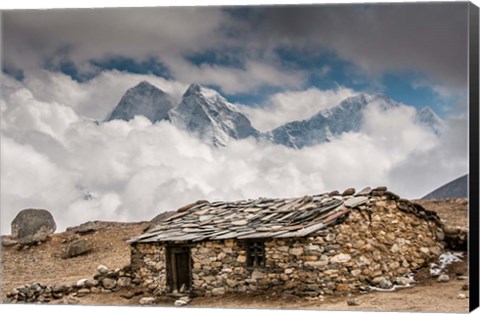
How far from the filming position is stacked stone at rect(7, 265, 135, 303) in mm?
20578

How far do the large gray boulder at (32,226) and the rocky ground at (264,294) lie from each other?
0.45 metres

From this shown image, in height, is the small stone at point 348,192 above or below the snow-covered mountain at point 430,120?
below

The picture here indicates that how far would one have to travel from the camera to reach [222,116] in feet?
67.3

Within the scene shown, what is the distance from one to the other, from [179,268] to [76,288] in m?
2.06

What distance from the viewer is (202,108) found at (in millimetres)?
19969

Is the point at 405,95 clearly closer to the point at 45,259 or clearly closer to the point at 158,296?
the point at 158,296

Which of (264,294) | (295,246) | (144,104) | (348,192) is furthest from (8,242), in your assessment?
(348,192)

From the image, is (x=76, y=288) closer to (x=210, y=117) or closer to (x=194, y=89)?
(x=210, y=117)

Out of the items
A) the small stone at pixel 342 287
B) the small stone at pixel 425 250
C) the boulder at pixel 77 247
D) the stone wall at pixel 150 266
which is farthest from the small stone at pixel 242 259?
the boulder at pixel 77 247

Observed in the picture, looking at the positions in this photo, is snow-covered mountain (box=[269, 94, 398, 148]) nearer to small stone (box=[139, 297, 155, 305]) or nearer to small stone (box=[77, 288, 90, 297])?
small stone (box=[139, 297, 155, 305])

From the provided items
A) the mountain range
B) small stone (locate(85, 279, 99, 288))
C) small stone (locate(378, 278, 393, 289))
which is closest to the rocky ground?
small stone (locate(378, 278, 393, 289))

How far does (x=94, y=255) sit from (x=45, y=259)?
119cm

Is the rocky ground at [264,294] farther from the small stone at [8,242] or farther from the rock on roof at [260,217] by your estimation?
the rock on roof at [260,217]

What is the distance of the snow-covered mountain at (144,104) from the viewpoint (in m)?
20.5
